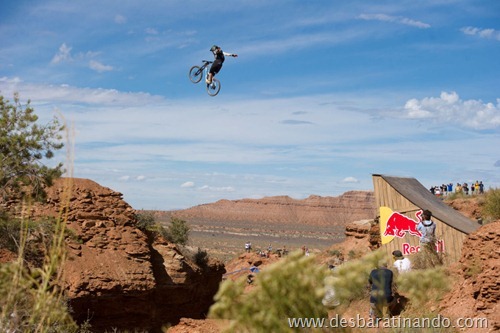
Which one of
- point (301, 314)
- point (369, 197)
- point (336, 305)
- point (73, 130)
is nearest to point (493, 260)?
point (336, 305)

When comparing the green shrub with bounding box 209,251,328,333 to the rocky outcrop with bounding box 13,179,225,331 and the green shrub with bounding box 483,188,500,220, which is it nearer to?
the rocky outcrop with bounding box 13,179,225,331

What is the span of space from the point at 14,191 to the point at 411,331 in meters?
12.1

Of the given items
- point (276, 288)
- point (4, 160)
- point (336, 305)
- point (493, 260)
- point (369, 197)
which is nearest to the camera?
point (276, 288)

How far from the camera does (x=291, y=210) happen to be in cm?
15538

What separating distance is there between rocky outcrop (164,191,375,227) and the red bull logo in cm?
12059

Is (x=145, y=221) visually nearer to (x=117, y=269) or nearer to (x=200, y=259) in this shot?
(x=200, y=259)

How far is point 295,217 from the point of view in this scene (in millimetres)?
152125

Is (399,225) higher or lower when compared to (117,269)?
higher

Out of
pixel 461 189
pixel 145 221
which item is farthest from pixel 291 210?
pixel 145 221

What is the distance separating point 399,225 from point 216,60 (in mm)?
9348

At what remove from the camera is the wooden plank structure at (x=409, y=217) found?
19.3m

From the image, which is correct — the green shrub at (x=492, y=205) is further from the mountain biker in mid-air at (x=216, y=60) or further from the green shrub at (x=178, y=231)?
the mountain biker in mid-air at (x=216, y=60)

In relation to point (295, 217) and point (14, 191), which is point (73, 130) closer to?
point (14, 191)

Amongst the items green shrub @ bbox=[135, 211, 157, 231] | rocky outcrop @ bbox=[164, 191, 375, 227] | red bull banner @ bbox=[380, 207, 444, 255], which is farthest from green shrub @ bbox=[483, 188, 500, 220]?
rocky outcrop @ bbox=[164, 191, 375, 227]
